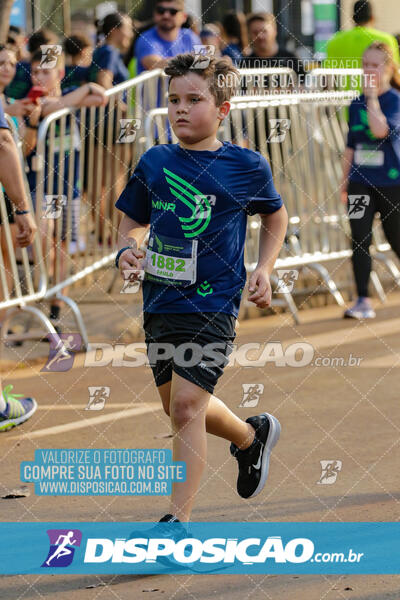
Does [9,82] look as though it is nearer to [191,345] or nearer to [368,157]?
[368,157]

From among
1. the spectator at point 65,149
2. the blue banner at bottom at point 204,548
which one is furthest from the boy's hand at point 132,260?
the spectator at point 65,149

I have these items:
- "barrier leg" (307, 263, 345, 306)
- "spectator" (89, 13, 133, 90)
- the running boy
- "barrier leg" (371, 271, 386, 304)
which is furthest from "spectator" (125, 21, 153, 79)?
the running boy

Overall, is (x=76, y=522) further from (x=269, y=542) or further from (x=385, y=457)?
(x=385, y=457)

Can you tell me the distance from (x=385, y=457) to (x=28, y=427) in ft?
5.97

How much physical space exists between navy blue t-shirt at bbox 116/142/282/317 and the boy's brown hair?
0.19m

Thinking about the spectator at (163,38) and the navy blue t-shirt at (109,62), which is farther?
the navy blue t-shirt at (109,62)

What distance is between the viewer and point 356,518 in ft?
15.9

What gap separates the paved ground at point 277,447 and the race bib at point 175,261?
0.95 meters

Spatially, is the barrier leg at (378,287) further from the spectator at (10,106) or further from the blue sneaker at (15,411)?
the blue sneaker at (15,411)

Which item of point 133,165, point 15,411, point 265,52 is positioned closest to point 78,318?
point 133,165

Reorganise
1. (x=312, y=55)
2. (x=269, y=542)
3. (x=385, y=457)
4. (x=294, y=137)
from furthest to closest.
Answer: (x=312, y=55) → (x=294, y=137) → (x=385, y=457) → (x=269, y=542)

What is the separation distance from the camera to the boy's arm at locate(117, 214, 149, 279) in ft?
14.5

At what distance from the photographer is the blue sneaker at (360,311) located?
31.6 feet

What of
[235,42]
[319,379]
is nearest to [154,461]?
[319,379]
